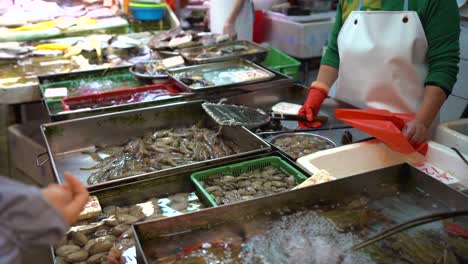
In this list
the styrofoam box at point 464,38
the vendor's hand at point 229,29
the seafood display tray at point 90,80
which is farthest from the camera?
the vendor's hand at point 229,29

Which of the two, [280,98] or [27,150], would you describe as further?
[27,150]

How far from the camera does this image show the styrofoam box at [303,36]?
4430 millimetres

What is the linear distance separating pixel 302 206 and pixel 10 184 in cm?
96

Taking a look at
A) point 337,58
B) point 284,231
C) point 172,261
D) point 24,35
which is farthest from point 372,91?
point 24,35

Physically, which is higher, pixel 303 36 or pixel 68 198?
pixel 68 198

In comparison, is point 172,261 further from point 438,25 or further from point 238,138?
point 438,25

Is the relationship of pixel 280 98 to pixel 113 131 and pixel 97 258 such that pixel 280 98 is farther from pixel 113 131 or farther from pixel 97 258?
pixel 97 258

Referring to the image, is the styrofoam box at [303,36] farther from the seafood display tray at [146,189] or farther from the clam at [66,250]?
the clam at [66,250]

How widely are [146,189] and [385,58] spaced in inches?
51.1

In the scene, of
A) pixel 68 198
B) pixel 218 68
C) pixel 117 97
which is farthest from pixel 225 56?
pixel 68 198

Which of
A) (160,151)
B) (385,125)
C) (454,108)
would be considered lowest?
(454,108)

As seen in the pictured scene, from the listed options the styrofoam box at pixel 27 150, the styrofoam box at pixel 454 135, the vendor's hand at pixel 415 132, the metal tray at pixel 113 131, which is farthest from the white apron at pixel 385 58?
the styrofoam box at pixel 27 150

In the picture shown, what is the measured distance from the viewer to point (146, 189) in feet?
5.86

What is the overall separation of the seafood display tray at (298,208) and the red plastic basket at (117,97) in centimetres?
135
